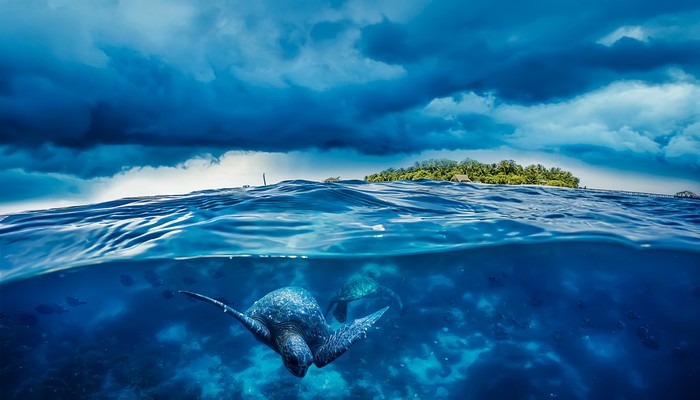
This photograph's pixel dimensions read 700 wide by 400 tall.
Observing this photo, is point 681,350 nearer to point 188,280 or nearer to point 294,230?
point 294,230

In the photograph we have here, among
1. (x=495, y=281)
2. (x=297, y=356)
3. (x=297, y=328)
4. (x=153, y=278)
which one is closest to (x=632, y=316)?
(x=495, y=281)

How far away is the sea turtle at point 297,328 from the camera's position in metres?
5.55

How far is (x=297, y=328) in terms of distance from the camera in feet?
23.4

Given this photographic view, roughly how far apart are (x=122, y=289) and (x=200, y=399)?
5452mm

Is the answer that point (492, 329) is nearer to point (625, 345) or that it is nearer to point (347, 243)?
point (625, 345)

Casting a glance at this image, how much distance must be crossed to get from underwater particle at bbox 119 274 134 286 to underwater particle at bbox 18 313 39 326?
371cm

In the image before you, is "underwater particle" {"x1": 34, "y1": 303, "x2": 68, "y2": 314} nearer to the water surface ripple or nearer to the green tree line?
the water surface ripple

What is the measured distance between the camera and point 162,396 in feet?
32.3

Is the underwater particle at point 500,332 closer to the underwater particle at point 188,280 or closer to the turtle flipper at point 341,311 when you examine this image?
the turtle flipper at point 341,311

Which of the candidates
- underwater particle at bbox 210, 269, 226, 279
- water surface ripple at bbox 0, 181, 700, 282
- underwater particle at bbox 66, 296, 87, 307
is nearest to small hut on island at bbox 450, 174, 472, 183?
water surface ripple at bbox 0, 181, 700, 282

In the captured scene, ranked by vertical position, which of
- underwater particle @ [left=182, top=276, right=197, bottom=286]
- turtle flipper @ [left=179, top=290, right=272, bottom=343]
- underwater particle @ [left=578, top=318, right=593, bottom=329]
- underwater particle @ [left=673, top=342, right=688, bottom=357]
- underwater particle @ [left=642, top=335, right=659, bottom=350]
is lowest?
underwater particle @ [left=673, top=342, right=688, bottom=357]

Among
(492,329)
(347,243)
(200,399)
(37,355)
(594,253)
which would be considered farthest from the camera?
(492,329)

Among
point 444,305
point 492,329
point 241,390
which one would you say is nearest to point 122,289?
point 241,390

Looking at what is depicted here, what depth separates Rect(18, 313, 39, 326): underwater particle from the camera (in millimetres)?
11453
